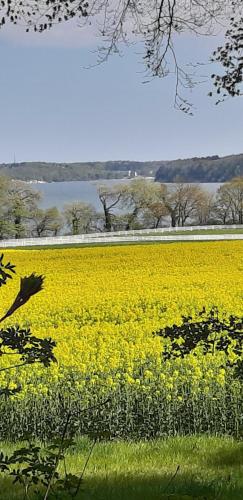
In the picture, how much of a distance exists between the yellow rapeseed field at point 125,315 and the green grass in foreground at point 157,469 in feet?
3.28

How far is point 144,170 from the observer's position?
9862 cm

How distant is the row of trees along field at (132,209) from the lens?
6475 centimetres

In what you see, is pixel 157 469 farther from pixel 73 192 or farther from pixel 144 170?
pixel 73 192

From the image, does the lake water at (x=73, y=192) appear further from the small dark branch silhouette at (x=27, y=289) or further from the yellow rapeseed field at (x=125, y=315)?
the small dark branch silhouette at (x=27, y=289)

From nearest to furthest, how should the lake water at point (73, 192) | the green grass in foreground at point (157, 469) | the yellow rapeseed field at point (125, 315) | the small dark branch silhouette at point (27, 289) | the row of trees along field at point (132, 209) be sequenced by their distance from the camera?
the small dark branch silhouette at point (27, 289) → the green grass in foreground at point (157, 469) → the yellow rapeseed field at point (125, 315) → the row of trees along field at point (132, 209) → the lake water at point (73, 192)

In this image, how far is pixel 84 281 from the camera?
16.8m

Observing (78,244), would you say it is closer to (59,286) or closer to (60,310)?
(59,286)

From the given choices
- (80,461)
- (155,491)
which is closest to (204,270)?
(80,461)

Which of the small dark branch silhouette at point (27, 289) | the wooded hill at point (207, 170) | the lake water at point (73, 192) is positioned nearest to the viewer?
the small dark branch silhouette at point (27, 289)

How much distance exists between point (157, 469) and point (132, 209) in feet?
209

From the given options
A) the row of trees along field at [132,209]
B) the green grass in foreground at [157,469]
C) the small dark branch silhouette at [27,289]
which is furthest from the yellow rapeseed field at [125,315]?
the row of trees along field at [132,209]

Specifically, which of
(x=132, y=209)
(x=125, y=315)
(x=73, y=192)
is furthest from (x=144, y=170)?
(x=125, y=315)

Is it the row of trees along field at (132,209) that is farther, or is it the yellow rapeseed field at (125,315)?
the row of trees along field at (132,209)

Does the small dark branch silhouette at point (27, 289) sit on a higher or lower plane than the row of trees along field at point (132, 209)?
higher
